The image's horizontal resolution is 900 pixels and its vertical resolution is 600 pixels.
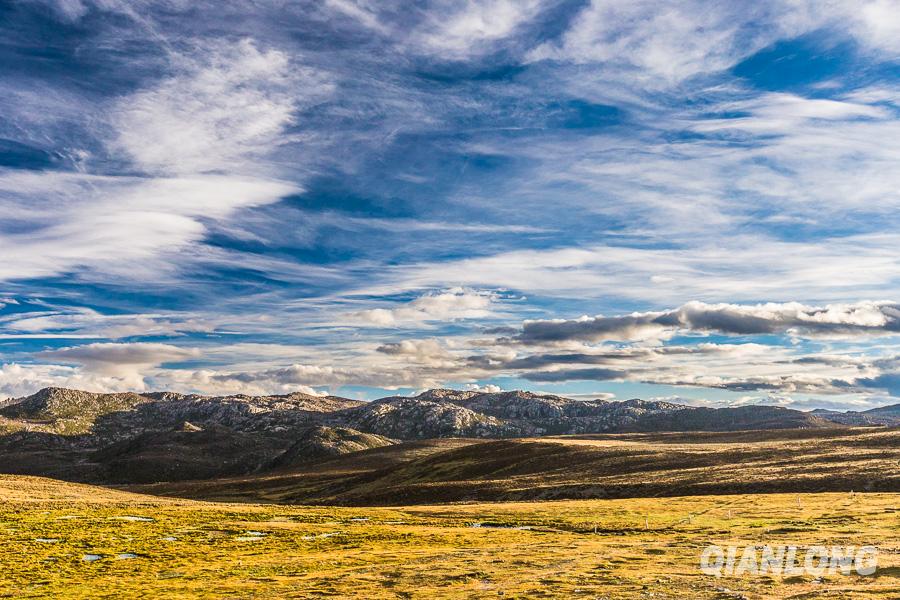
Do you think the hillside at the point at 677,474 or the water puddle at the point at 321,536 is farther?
the hillside at the point at 677,474

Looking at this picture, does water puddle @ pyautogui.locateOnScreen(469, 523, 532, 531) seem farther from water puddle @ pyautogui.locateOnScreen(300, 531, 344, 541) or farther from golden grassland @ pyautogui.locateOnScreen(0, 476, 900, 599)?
water puddle @ pyautogui.locateOnScreen(300, 531, 344, 541)

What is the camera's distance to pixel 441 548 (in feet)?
215

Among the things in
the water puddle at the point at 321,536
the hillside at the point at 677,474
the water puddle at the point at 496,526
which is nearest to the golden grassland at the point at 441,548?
the water puddle at the point at 321,536

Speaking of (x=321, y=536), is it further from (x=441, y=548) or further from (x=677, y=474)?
(x=677, y=474)

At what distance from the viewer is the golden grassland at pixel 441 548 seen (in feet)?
140

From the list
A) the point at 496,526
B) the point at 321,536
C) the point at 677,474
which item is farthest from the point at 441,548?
the point at 677,474

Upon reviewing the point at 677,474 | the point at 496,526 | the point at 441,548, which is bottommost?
the point at 496,526

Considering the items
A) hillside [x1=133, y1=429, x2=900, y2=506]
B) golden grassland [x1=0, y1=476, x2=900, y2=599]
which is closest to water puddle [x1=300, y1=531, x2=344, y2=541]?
golden grassland [x1=0, y1=476, x2=900, y2=599]

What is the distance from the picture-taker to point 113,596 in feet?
147

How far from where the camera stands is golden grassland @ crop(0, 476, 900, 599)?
140ft

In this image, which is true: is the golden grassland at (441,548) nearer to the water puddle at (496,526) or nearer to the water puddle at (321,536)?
the water puddle at (321,536)

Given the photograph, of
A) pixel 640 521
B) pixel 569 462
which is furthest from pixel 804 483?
pixel 569 462

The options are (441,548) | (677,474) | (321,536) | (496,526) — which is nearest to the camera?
(441,548)

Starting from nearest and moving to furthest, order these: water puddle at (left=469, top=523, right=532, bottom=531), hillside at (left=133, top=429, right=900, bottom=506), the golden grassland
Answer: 1. the golden grassland
2. water puddle at (left=469, top=523, right=532, bottom=531)
3. hillside at (left=133, top=429, right=900, bottom=506)
